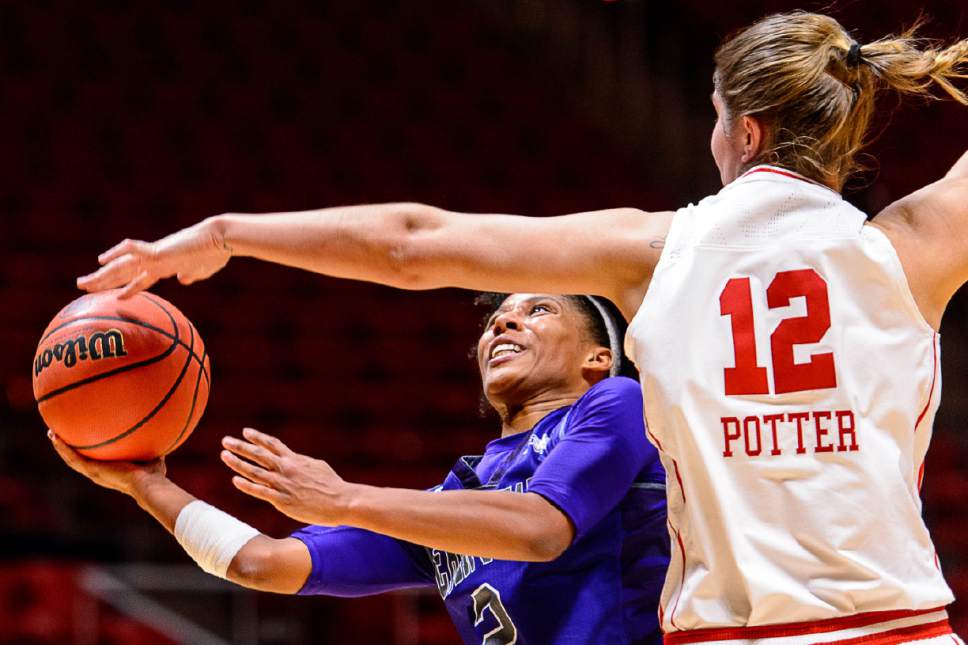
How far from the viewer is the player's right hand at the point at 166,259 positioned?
197cm

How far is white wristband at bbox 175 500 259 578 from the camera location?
8.04ft

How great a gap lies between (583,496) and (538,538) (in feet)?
0.59

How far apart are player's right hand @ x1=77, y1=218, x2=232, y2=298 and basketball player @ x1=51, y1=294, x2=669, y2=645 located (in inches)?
11.8

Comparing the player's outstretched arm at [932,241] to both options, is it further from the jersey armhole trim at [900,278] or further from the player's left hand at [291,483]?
the player's left hand at [291,483]

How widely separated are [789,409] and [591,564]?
0.87m

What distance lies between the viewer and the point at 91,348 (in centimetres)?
243

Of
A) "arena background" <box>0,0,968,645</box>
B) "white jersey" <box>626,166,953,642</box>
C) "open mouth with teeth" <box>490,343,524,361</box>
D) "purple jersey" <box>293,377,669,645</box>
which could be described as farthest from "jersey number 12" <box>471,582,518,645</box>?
"arena background" <box>0,0,968,645</box>

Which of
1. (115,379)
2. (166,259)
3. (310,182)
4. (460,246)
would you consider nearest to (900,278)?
(460,246)

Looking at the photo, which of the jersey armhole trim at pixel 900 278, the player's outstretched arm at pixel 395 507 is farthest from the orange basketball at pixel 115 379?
the jersey armhole trim at pixel 900 278

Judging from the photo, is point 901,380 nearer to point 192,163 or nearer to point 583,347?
point 583,347

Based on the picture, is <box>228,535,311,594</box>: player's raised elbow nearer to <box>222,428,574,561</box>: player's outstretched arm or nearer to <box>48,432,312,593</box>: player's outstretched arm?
<box>48,432,312,593</box>: player's outstretched arm

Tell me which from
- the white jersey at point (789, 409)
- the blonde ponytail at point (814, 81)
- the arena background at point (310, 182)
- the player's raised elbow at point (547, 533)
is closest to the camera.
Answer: the white jersey at point (789, 409)

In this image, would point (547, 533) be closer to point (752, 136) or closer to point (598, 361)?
point (752, 136)

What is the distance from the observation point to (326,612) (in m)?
6.43
